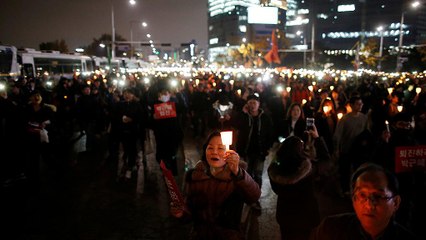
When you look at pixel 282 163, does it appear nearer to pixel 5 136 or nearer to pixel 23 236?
pixel 23 236

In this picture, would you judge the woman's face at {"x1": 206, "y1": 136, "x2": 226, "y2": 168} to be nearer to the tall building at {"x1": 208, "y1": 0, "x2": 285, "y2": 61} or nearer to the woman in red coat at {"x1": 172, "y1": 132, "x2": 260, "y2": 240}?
the woman in red coat at {"x1": 172, "y1": 132, "x2": 260, "y2": 240}

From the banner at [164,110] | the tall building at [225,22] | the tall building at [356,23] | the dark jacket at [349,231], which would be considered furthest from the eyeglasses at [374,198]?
the tall building at [225,22]

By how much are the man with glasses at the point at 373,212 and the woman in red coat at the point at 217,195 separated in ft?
3.00

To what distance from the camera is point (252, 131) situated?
6430mm

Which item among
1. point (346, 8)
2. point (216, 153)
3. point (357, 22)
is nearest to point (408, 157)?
point (216, 153)

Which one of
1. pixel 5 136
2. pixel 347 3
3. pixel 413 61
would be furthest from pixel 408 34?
pixel 5 136

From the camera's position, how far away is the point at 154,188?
293 inches

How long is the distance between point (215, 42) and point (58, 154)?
15687 centimetres

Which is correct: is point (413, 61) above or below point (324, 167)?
above

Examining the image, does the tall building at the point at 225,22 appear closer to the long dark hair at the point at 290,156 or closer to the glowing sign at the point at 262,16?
the glowing sign at the point at 262,16

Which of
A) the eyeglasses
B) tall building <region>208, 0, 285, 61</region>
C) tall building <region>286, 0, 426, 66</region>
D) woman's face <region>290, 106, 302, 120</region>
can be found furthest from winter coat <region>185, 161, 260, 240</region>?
tall building <region>208, 0, 285, 61</region>

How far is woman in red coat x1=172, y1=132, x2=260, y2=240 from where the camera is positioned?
9.74 feet

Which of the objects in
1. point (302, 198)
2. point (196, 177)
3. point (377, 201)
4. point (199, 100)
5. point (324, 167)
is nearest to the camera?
point (377, 201)

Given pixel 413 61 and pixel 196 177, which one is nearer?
pixel 196 177
